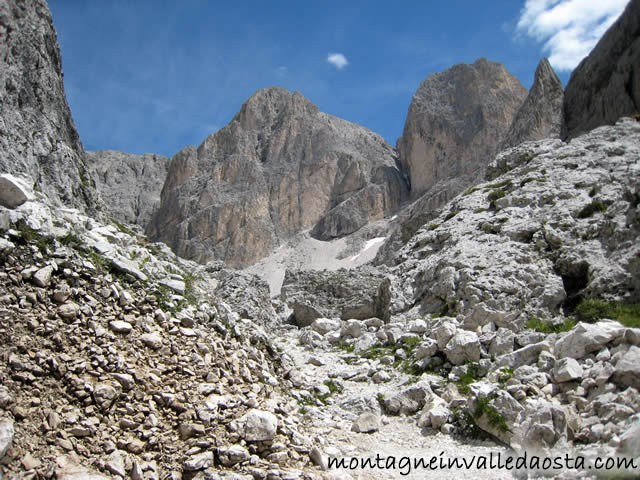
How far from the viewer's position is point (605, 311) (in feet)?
44.2

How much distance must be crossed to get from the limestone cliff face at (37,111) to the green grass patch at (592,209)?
27481mm

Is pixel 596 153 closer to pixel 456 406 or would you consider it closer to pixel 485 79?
pixel 456 406

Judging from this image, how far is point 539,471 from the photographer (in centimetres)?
704

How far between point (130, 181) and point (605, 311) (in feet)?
541

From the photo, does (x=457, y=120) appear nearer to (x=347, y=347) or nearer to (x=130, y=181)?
(x=130, y=181)

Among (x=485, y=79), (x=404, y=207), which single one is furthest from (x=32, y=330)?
(x=485, y=79)

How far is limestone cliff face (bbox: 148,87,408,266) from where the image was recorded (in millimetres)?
118438

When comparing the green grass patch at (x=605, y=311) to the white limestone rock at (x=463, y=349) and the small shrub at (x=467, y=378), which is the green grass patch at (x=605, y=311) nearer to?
the white limestone rock at (x=463, y=349)

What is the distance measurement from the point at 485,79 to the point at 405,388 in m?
131

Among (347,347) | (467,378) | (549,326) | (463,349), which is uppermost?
(549,326)

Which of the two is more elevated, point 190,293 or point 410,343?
point 190,293

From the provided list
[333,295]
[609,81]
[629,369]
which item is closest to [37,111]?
[333,295]

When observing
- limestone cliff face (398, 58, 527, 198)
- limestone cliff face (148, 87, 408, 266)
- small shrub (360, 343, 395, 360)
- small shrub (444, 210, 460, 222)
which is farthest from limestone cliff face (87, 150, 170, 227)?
small shrub (360, 343, 395, 360)

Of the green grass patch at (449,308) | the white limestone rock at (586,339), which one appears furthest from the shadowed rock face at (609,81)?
the white limestone rock at (586,339)
